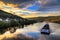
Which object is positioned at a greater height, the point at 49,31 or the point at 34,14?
the point at 34,14

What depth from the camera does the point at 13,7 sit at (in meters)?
1.91

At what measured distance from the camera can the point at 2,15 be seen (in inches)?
74.4

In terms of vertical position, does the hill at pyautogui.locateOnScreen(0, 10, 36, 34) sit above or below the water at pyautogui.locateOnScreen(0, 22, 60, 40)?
above

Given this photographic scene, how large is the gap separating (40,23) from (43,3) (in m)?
0.24

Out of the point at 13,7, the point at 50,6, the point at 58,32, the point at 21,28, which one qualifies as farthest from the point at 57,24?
the point at 13,7

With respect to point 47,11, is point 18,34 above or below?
below

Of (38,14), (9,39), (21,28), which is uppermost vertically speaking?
(38,14)

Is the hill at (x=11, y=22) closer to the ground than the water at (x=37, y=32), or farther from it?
farther from it

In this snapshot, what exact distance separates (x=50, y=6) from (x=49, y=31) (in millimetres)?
295

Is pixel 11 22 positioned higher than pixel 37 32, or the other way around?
pixel 11 22

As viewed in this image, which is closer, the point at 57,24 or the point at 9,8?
the point at 57,24

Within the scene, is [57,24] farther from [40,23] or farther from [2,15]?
[2,15]

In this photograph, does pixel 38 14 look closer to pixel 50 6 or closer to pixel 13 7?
pixel 50 6

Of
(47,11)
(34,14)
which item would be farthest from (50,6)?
(34,14)
